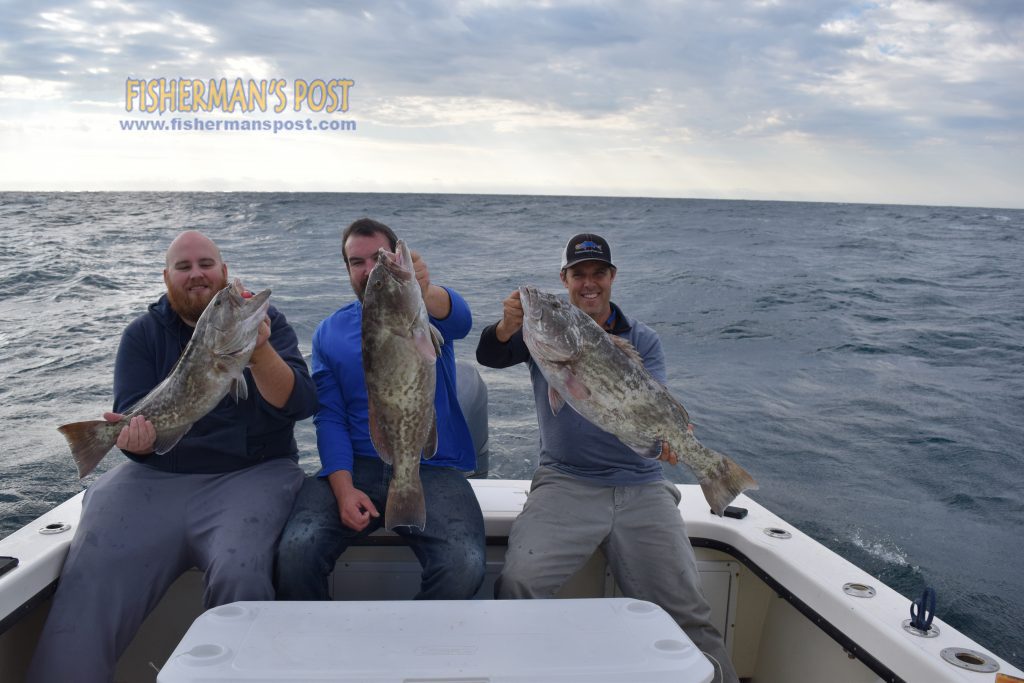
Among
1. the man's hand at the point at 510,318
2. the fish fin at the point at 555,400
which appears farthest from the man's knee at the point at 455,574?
the man's hand at the point at 510,318

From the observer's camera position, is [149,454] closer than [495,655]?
No

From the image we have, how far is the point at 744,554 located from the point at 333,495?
2072 millimetres

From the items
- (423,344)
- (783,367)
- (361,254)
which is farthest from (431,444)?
(783,367)

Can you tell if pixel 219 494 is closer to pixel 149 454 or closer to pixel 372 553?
pixel 149 454

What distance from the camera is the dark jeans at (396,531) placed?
346cm

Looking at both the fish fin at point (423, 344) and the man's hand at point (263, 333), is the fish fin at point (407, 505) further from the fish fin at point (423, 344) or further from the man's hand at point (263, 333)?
the man's hand at point (263, 333)

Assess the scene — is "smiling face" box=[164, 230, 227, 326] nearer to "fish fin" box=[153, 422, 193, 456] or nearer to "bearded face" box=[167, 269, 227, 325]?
"bearded face" box=[167, 269, 227, 325]

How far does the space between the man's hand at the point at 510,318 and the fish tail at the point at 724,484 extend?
120cm

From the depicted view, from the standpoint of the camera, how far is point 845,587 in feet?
10.9

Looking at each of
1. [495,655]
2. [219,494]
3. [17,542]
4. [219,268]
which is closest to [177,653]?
[495,655]

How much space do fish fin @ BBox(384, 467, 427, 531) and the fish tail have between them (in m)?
1.39

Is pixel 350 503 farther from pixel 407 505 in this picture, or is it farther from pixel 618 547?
pixel 618 547

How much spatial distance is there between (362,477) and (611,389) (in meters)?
1.35

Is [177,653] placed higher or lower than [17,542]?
higher
